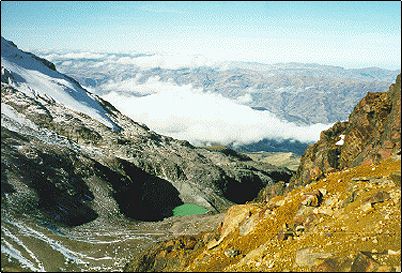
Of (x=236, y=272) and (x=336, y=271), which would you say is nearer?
(x=336, y=271)

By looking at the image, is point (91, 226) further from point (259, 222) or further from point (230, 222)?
point (259, 222)

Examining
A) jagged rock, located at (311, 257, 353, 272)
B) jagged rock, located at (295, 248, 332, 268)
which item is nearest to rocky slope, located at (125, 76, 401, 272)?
jagged rock, located at (295, 248, 332, 268)

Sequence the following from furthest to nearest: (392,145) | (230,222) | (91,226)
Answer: (91,226)
(392,145)
(230,222)

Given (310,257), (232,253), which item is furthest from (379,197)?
(232,253)

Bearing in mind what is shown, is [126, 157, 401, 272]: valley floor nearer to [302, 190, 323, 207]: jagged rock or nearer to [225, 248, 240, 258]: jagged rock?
[302, 190, 323, 207]: jagged rock

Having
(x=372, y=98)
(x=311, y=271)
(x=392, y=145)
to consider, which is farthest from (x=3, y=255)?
(x=372, y=98)

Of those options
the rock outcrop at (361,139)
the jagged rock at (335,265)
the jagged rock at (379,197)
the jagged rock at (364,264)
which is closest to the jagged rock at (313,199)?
the jagged rock at (379,197)

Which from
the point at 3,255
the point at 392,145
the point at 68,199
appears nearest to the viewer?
the point at 392,145
